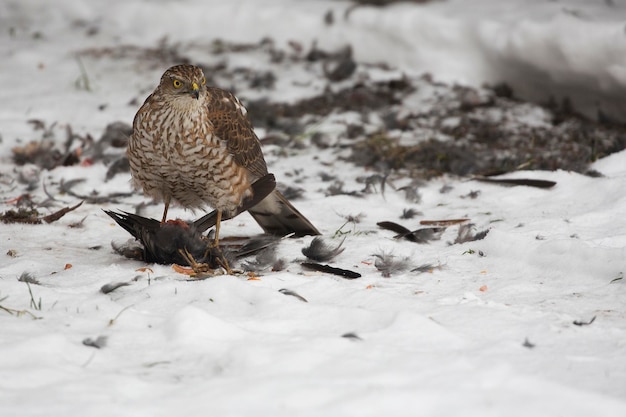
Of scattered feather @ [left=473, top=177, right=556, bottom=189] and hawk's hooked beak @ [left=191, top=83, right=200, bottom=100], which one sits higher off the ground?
hawk's hooked beak @ [left=191, top=83, right=200, bottom=100]

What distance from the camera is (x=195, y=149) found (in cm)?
434

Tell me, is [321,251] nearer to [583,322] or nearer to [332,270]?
[332,270]

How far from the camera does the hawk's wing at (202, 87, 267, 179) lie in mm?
4520

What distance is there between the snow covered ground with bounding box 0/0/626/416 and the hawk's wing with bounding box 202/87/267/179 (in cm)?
51

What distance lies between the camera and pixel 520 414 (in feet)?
8.52

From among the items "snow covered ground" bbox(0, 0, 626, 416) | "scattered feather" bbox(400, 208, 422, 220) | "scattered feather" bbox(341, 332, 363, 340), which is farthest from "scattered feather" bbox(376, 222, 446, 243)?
"scattered feather" bbox(341, 332, 363, 340)

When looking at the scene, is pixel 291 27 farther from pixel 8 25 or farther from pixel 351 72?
pixel 8 25

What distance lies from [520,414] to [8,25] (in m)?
8.26

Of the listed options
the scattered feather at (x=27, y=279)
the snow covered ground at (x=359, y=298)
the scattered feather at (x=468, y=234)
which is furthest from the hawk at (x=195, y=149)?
the scattered feather at (x=27, y=279)

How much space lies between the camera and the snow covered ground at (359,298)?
2.69m

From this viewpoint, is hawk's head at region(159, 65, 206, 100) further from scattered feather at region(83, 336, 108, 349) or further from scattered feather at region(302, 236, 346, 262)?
scattered feather at region(83, 336, 108, 349)

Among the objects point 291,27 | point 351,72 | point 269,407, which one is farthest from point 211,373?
point 291,27

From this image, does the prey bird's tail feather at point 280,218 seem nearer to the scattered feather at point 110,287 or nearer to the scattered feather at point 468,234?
the scattered feather at point 468,234

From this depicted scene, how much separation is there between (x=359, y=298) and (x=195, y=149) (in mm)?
1259
